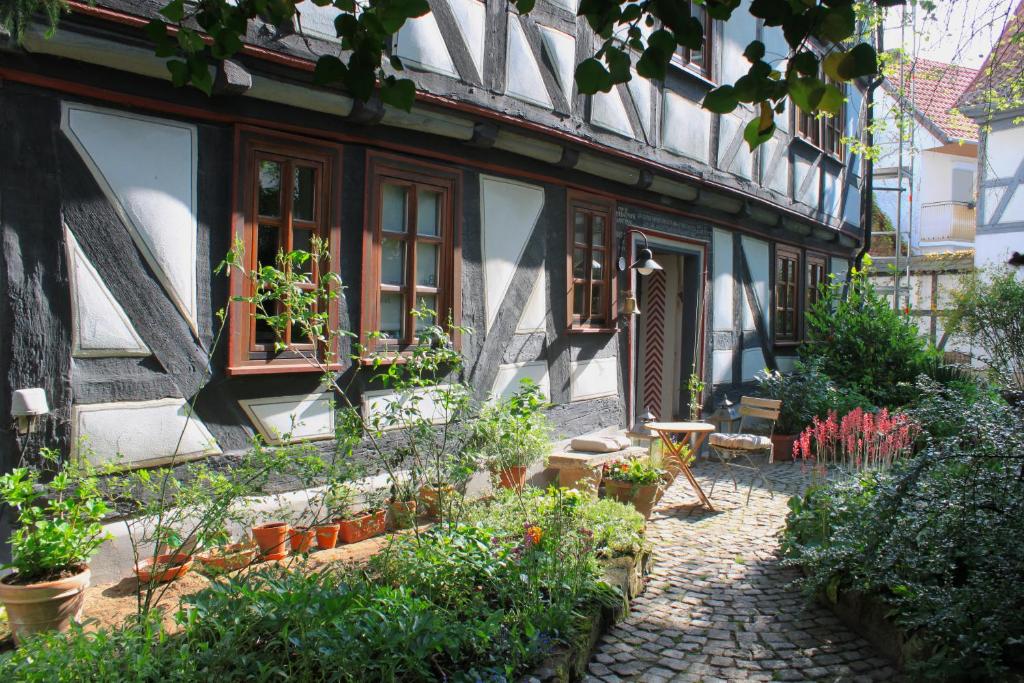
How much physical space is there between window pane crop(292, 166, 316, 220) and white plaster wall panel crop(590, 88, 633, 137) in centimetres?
296

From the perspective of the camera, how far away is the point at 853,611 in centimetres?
409

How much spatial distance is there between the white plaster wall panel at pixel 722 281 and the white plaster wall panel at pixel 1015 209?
10602 mm

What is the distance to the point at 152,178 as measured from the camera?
14.5 ft

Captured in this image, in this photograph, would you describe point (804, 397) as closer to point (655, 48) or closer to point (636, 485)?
point (636, 485)

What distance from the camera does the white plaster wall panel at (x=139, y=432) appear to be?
418cm

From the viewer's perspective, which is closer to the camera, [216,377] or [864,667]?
[864,667]

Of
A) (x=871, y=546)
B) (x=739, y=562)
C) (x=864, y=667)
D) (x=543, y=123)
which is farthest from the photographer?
(x=543, y=123)

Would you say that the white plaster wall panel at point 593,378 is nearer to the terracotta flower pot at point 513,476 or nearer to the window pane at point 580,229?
the window pane at point 580,229

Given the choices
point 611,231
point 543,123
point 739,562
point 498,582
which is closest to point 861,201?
A: point 611,231

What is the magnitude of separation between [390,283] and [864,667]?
12.5ft

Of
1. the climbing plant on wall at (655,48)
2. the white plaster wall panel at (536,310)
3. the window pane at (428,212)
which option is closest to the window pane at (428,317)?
the window pane at (428,212)

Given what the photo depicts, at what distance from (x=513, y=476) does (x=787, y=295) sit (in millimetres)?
7597

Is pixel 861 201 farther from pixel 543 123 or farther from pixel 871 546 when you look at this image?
pixel 871 546

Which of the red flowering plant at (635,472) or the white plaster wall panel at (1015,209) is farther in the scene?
the white plaster wall panel at (1015,209)
